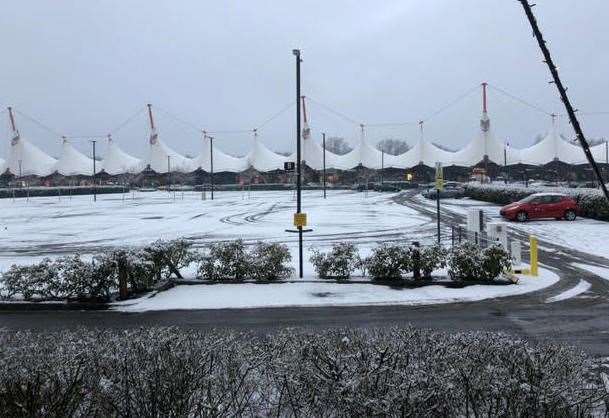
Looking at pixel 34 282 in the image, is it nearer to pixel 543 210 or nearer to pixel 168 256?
pixel 168 256

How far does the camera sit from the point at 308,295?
12.5 m

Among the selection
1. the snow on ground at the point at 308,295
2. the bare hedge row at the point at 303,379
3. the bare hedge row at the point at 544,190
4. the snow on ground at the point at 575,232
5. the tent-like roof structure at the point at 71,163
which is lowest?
the snow on ground at the point at 308,295

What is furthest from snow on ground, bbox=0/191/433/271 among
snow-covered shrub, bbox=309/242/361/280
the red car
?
the red car

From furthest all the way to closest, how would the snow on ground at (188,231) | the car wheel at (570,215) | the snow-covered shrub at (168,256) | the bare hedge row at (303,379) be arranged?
the car wheel at (570,215)
the snow on ground at (188,231)
the snow-covered shrub at (168,256)
the bare hedge row at (303,379)

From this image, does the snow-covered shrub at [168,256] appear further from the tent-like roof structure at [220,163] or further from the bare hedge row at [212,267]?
the tent-like roof structure at [220,163]

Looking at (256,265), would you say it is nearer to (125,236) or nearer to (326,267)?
(326,267)

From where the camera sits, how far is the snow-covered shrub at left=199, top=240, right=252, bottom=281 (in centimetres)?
1409

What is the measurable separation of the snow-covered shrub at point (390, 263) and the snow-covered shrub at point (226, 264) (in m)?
3.04

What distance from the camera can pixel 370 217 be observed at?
3453cm

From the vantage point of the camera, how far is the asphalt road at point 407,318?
947cm

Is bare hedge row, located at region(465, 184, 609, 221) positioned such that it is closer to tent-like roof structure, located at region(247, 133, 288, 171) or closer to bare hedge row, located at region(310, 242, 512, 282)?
bare hedge row, located at region(310, 242, 512, 282)

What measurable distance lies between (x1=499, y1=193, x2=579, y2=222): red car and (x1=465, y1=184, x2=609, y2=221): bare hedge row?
1145 mm

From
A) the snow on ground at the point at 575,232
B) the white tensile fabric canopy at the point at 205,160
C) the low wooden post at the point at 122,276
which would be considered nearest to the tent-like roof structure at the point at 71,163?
the white tensile fabric canopy at the point at 205,160

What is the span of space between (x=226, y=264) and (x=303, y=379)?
9933mm
